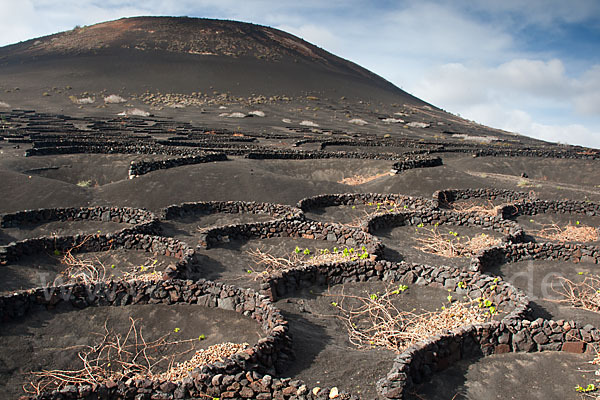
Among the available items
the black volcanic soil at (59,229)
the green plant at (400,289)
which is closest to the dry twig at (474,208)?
the green plant at (400,289)

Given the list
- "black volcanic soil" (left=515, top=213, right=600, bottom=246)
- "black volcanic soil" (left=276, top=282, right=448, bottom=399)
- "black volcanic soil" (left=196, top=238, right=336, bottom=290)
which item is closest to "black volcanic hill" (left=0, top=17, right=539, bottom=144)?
"black volcanic soil" (left=515, top=213, right=600, bottom=246)

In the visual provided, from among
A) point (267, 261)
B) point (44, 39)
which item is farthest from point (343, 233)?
point (44, 39)

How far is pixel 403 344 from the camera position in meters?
10.1

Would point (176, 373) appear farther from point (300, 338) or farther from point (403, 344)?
point (403, 344)

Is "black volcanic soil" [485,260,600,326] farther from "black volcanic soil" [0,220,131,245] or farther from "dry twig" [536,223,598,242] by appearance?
"black volcanic soil" [0,220,131,245]

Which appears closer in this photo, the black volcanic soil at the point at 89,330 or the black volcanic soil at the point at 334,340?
the black volcanic soil at the point at 334,340

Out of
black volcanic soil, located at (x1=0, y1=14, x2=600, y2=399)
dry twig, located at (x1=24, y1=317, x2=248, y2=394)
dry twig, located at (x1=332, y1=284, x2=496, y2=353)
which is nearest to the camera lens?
dry twig, located at (x1=24, y1=317, x2=248, y2=394)

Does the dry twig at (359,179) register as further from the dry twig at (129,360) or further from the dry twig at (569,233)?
the dry twig at (129,360)

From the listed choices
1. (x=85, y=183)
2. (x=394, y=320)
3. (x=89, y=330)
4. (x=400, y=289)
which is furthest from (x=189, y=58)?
(x=394, y=320)

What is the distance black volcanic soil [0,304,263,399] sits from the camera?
928 centimetres

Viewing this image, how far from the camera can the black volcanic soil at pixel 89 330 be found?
928cm

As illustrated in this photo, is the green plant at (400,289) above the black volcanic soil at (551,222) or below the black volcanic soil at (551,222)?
below

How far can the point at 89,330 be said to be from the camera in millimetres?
10352

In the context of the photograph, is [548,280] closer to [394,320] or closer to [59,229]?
[394,320]
